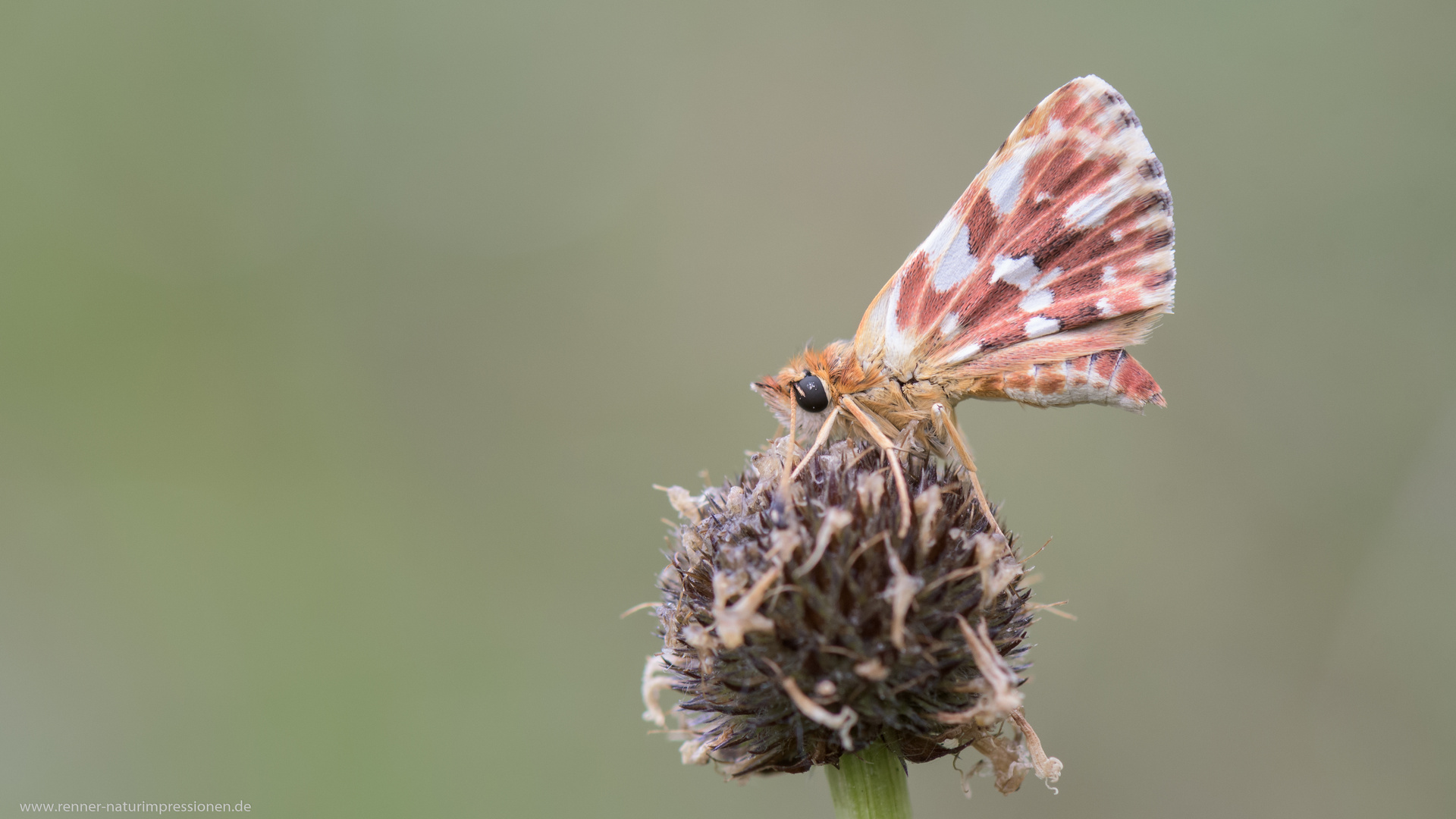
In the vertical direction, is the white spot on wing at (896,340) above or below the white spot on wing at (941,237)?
below

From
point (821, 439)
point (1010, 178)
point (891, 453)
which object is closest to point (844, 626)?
point (891, 453)

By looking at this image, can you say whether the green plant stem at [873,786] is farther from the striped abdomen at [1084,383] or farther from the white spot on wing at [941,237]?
the white spot on wing at [941,237]

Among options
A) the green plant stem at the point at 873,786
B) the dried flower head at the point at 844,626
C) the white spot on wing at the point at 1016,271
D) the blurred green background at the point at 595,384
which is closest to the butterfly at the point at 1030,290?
the white spot on wing at the point at 1016,271

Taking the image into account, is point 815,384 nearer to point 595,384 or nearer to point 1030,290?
point 1030,290

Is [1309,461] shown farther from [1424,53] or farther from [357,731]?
[357,731]

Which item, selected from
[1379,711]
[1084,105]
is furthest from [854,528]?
[1379,711]

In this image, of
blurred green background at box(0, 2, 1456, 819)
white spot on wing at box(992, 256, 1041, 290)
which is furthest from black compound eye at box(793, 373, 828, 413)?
blurred green background at box(0, 2, 1456, 819)

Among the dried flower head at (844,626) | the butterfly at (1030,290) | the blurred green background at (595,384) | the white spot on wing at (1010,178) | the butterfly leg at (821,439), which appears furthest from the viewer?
the blurred green background at (595,384)
